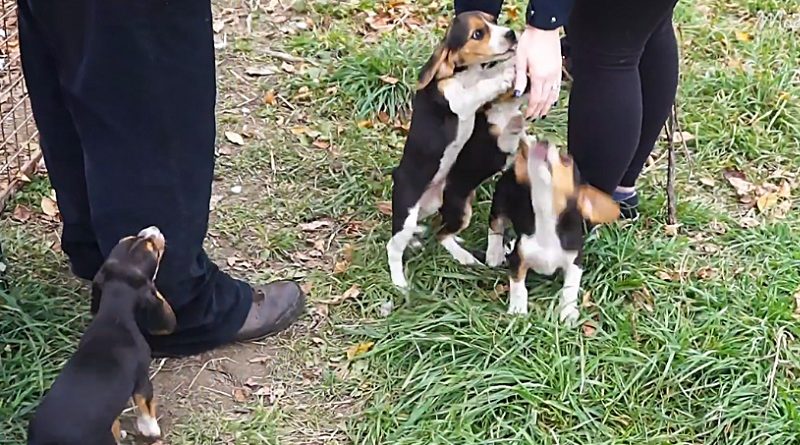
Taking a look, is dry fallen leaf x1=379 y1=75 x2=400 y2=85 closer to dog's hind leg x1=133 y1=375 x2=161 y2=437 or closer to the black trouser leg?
the black trouser leg

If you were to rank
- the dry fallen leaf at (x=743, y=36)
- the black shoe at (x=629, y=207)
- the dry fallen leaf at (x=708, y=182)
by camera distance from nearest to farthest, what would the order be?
the black shoe at (x=629, y=207) → the dry fallen leaf at (x=708, y=182) → the dry fallen leaf at (x=743, y=36)

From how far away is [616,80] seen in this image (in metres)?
3.19

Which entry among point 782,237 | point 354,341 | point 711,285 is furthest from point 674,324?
point 354,341

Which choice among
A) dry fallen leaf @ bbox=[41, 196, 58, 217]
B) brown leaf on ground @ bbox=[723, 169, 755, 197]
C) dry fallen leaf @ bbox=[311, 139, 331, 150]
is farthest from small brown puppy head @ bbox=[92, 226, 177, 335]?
brown leaf on ground @ bbox=[723, 169, 755, 197]

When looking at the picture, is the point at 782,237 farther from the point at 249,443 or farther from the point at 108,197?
the point at 108,197

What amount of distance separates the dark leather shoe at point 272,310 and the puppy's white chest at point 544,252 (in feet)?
2.43

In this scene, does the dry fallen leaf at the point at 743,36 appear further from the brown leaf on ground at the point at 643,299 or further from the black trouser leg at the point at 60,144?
the black trouser leg at the point at 60,144

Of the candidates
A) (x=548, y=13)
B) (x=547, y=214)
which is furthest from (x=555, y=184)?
(x=548, y=13)

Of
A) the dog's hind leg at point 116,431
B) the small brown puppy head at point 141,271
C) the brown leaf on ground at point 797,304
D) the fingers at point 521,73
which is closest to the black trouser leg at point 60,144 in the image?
the small brown puppy head at point 141,271

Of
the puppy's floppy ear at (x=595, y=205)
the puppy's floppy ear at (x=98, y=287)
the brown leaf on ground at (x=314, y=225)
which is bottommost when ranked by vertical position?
the brown leaf on ground at (x=314, y=225)

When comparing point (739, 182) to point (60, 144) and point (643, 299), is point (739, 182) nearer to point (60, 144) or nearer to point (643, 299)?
point (643, 299)

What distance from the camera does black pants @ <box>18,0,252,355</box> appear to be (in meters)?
2.50

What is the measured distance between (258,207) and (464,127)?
1078 mm

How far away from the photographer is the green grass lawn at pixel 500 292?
3014 millimetres
